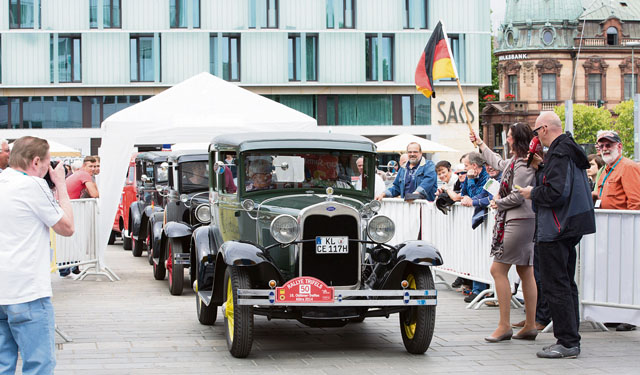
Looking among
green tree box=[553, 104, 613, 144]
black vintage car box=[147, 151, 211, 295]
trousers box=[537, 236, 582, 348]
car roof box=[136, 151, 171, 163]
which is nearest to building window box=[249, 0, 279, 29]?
car roof box=[136, 151, 171, 163]

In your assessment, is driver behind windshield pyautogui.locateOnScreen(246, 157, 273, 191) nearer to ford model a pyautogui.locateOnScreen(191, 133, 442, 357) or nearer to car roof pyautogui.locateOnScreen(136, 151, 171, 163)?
ford model a pyautogui.locateOnScreen(191, 133, 442, 357)

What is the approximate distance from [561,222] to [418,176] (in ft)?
19.3

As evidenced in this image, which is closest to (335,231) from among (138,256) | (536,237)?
(536,237)

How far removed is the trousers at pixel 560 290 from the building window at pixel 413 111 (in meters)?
44.5

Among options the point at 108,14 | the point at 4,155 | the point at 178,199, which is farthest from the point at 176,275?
the point at 108,14

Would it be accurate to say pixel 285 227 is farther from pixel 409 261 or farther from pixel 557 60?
pixel 557 60

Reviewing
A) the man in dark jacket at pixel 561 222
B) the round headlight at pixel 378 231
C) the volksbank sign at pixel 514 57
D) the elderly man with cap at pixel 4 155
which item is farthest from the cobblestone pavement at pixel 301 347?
the volksbank sign at pixel 514 57

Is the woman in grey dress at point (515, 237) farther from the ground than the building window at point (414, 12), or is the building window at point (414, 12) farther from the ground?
the building window at point (414, 12)

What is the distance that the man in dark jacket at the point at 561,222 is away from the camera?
317 inches

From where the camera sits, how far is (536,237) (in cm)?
835

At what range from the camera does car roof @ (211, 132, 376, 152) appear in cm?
907

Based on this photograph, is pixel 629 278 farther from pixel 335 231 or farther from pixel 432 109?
pixel 432 109

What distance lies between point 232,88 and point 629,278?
378 inches

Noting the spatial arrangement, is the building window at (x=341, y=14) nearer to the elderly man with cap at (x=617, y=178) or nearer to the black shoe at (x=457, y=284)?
the black shoe at (x=457, y=284)
